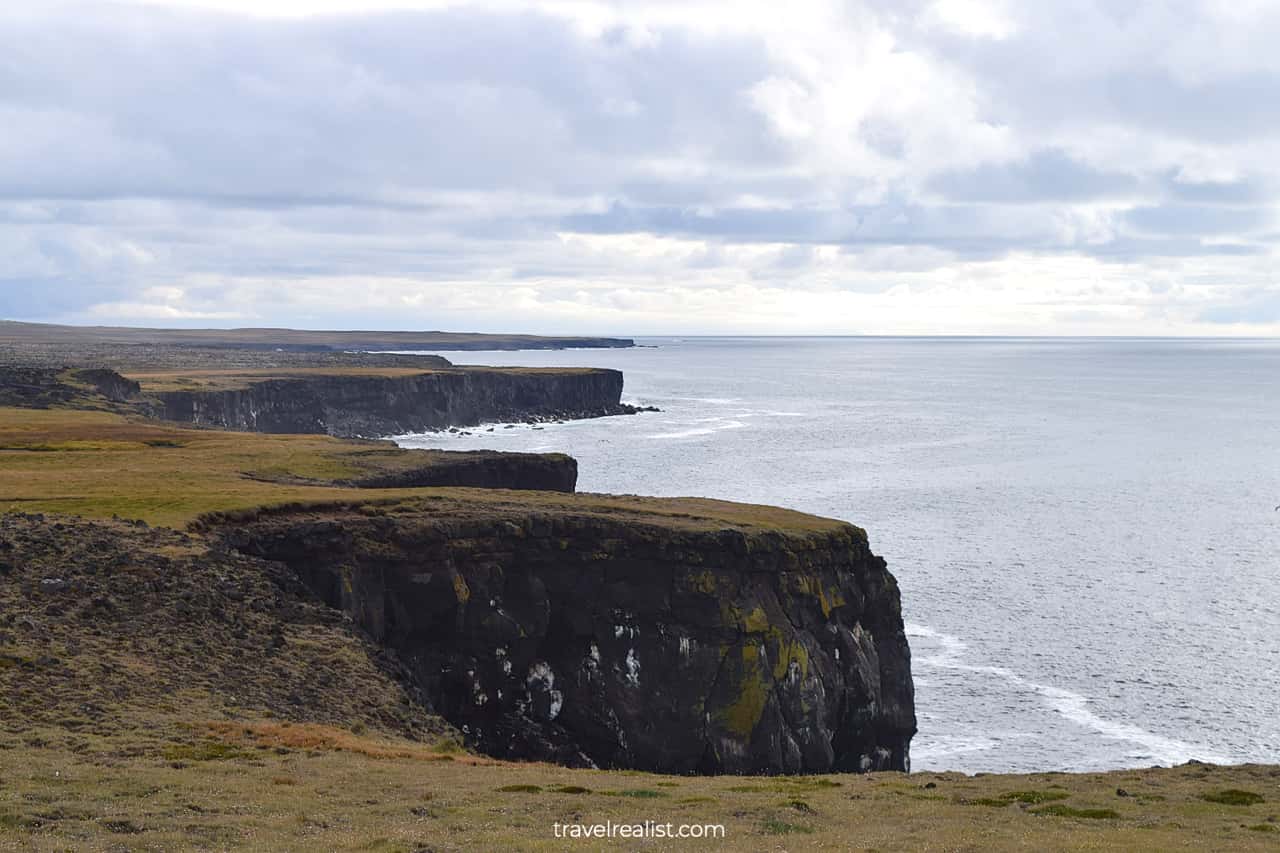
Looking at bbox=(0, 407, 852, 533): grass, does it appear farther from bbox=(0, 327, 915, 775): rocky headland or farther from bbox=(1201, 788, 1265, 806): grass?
bbox=(1201, 788, 1265, 806): grass

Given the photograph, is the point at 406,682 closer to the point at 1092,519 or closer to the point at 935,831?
the point at 935,831

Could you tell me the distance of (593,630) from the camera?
5141cm

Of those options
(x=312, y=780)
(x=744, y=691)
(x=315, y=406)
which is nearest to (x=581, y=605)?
(x=744, y=691)

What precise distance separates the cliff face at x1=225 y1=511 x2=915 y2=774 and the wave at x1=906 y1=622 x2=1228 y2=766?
11420 mm

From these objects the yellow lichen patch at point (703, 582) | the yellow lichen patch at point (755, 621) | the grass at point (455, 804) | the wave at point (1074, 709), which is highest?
the yellow lichen patch at point (703, 582)

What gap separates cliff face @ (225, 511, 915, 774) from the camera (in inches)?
1928

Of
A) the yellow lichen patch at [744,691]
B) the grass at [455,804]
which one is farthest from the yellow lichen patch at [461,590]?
the grass at [455,804]

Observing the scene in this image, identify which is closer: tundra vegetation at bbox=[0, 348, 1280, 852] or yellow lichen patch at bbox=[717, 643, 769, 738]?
tundra vegetation at bbox=[0, 348, 1280, 852]

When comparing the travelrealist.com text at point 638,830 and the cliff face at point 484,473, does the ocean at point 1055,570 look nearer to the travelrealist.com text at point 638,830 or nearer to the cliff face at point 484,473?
the cliff face at point 484,473

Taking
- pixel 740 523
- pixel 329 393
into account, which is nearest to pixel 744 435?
pixel 329 393

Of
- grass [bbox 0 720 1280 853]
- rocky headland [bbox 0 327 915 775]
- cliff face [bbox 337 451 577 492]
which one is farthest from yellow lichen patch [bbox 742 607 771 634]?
cliff face [bbox 337 451 577 492]

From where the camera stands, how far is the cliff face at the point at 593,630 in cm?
4897

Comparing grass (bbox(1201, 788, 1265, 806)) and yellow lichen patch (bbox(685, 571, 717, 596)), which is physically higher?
yellow lichen patch (bbox(685, 571, 717, 596))

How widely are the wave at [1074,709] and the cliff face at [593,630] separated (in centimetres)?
1142
